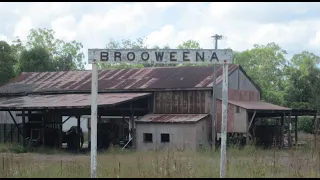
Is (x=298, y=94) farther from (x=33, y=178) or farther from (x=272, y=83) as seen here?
(x=33, y=178)

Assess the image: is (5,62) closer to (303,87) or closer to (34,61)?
(34,61)

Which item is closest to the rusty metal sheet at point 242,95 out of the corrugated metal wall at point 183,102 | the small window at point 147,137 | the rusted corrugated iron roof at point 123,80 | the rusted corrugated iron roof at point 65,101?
the rusted corrugated iron roof at point 123,80

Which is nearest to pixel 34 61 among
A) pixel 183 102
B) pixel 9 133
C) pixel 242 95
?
pixel 9 133

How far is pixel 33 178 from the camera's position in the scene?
10133mm

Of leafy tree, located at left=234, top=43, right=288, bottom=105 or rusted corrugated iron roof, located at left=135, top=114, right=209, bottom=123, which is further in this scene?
leafy tree, located at left=234, top=43, right=288, bottom=105

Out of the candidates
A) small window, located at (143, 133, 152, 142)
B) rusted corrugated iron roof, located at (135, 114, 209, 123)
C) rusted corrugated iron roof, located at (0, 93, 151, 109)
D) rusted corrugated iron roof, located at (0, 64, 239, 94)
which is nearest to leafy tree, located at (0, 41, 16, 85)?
rusted corrugated iron roof, located at (0, 64, 239, 94)

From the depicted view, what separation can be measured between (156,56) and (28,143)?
21.2 m

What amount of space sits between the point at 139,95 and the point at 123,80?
13.6 feet

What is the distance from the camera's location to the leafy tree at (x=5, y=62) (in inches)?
1761

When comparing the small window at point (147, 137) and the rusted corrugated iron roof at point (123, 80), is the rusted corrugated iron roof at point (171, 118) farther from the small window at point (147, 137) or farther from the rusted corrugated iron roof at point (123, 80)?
the rusted corrugated iron roof at point (123, 80)

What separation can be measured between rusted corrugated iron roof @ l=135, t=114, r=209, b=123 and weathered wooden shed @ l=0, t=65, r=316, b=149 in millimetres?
358

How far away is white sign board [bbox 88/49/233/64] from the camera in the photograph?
10.1 meters

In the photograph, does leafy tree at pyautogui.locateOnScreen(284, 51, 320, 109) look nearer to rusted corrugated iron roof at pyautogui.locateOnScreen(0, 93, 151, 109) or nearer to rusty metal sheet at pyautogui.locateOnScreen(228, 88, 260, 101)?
rusty metal sheet at pyautogui.locateOnScreen(228, 88, 260, 101)

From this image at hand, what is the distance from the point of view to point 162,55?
33.3ft
